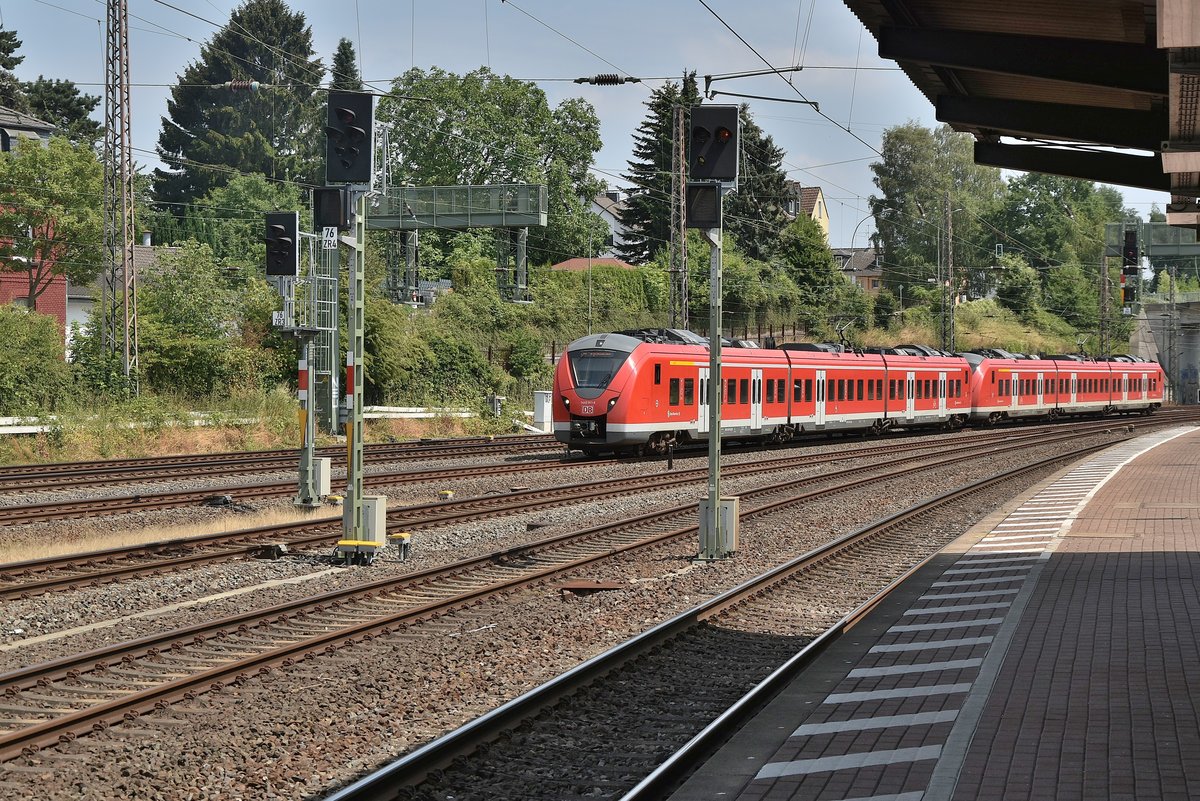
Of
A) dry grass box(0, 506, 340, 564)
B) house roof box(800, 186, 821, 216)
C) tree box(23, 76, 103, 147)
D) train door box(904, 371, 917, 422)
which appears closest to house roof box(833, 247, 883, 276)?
house roof box(800, 186, 821, 216)

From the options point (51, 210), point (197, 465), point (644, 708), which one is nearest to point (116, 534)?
point (197, 465)

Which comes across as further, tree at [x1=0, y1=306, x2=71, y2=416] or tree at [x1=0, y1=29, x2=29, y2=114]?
tree at [x1=0, y1=29, x2=29, y2=114]

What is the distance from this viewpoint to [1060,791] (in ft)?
21.3

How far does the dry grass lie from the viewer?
1652 centimetres

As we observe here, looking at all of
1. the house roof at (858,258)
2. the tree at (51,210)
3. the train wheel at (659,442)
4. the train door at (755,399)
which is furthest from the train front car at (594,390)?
the house roof at (858,258)

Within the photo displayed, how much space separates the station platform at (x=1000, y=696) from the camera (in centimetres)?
677

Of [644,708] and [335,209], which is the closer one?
[644,708]

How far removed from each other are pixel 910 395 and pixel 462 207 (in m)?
17.6

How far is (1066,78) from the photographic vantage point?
11305mm

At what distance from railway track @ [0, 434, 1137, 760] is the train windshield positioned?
514 inches

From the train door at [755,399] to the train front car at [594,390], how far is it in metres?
5.44

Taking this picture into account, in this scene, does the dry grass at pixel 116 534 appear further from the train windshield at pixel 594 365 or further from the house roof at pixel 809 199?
the house roof at pixel 809 199

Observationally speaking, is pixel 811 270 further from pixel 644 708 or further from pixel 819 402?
pixel 644 708

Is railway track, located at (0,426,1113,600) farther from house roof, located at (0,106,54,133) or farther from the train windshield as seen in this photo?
house roof, located at (0,106,54,133)
